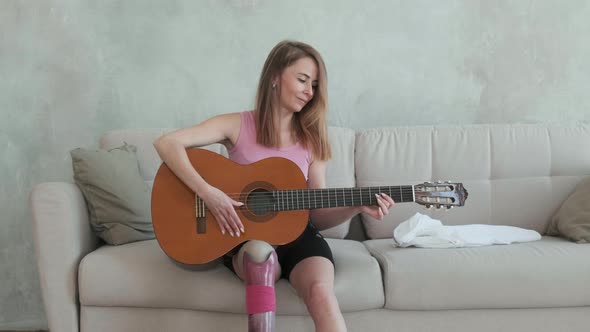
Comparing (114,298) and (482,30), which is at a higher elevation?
(482,30)

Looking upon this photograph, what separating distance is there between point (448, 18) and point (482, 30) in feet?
0.59

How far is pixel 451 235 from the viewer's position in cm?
192

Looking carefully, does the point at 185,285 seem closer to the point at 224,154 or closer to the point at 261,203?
the point at 261,203

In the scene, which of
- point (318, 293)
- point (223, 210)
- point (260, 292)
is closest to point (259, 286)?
point (260, 292)

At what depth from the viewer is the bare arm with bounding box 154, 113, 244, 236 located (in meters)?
1.61

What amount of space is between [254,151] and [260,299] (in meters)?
0.57

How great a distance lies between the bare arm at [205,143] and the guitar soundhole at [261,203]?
0.16 feet

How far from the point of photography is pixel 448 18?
2602 millimetres

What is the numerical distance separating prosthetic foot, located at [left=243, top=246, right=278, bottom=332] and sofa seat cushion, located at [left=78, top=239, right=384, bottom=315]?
21cm

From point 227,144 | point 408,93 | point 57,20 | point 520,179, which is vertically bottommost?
point 520,179

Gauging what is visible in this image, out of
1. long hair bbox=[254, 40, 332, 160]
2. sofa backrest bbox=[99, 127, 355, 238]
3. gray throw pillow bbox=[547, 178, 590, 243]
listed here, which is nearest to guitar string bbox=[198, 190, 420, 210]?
long hair bbox=[254, 40, 332, 160]

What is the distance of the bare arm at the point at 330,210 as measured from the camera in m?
1.65

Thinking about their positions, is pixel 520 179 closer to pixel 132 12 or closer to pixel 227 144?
pixel 227 144

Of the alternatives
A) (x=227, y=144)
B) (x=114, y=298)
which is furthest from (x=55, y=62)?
(x=114, y=298)
